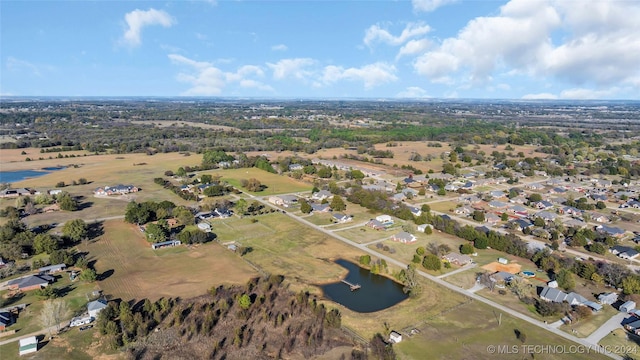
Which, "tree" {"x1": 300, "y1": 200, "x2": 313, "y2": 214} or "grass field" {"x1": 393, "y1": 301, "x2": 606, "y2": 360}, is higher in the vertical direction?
"tree" {"x1": 300, "y1": 200, "x2": 313, "y2": 214}

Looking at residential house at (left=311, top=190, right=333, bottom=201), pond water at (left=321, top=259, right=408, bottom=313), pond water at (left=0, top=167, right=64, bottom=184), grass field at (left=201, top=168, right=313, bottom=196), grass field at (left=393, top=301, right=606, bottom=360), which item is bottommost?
pond water at (left=321, top=259, right=408, bottom=313)

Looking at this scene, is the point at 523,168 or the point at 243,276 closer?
the point at 243,276

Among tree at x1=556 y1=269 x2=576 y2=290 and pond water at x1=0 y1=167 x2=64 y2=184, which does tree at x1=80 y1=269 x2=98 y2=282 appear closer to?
tree at x1=556 y1=269 x2=576 y2=290

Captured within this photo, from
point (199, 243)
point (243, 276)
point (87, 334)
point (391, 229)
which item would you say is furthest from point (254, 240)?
point (87, 334)

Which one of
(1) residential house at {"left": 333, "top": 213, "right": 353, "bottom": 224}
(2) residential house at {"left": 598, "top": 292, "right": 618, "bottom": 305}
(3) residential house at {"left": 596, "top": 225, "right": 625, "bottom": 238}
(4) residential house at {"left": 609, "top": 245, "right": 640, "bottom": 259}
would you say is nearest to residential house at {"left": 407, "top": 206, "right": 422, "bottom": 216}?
(1) residential house at {"left": 333, "top": 213, "right": 353, "bottom": 224}

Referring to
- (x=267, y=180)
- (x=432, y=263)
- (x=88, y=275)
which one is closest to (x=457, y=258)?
(x=432, y=263)

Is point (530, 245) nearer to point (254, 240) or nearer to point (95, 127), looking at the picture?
point (254, 240)

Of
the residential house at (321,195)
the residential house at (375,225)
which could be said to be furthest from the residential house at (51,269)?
the residential house at (321,195)
